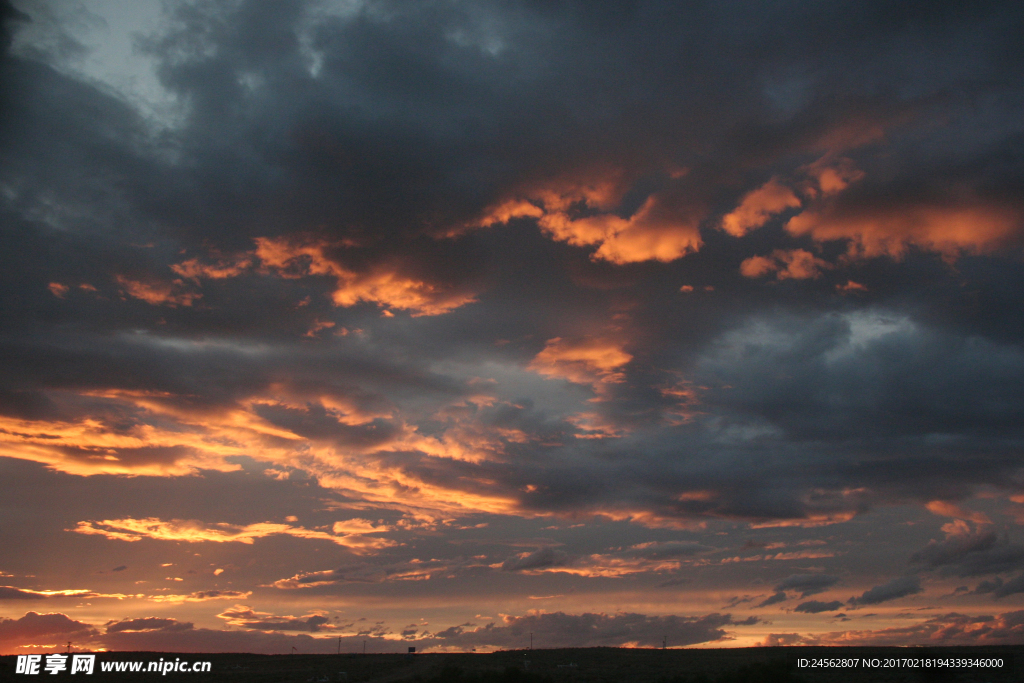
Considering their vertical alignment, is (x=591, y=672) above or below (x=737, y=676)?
below

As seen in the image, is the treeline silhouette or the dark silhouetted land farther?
the dark silhouetted land

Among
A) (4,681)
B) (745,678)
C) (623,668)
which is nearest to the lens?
(745,678)

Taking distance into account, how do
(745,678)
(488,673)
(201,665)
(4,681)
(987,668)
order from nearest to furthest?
(745,678) → (488,673) → (4,681) → (987,668) → (201,665)

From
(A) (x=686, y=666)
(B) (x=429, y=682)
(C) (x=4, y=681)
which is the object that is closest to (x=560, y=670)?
(A) (x=686, y=666)

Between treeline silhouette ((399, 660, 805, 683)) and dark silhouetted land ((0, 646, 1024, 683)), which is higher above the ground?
treeline silhouette ((399, 660, 805, 683))

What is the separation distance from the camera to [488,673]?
105m

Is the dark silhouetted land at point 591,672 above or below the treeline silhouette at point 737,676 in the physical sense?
below

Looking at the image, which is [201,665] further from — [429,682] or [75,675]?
[429,682]

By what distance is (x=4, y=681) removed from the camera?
389 feet

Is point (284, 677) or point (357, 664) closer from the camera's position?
point (284, 677)

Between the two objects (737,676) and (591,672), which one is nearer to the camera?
(737,676)

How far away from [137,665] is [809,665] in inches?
6274

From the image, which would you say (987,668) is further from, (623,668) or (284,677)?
(284,677)

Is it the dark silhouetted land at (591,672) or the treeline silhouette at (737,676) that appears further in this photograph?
the dark silhouetted land at (591,672)
